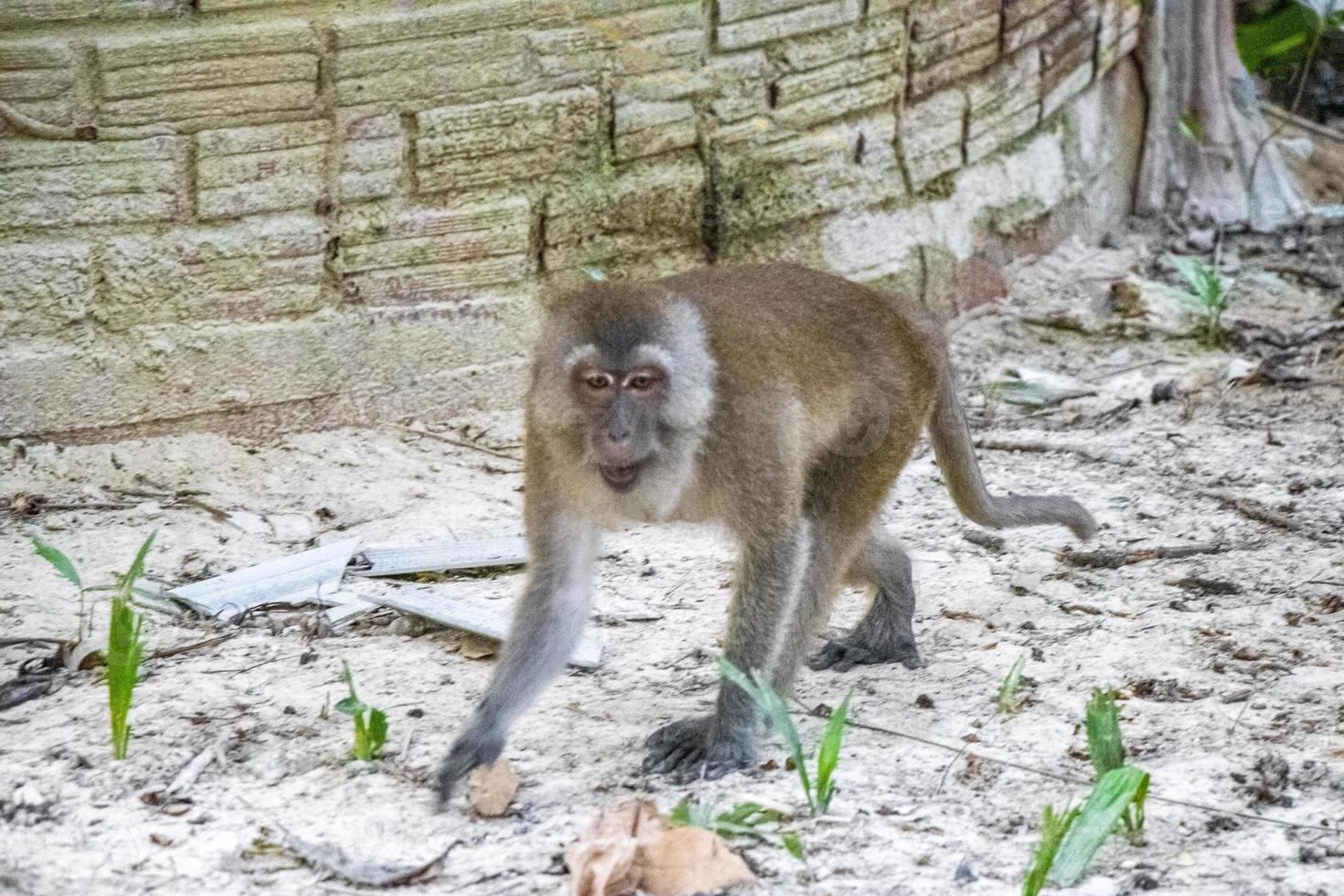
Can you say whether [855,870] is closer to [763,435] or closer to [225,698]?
[763,435]

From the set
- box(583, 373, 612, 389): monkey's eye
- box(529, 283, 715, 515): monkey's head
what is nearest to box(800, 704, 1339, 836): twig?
box(529, 283, 715, 515): monkey's head

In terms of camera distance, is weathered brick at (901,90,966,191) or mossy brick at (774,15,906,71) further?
weathered brick at (901,90,966,191)

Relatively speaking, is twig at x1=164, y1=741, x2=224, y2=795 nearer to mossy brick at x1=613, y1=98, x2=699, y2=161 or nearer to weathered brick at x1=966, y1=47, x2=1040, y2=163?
mossy brick at x1=613, y1=98, x2=699, y2=161

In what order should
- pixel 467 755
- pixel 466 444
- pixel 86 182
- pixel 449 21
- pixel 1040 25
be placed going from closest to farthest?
1. pixel 467 755
2. pixel 86 182
3. pixel 449 21
4. pixel 466 444
5. pixel 1040 25

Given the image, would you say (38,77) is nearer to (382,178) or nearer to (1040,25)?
(382,178)

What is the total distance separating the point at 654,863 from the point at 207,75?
11.8ft

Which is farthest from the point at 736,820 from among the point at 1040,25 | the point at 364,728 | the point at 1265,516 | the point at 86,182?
the point at 1040,25

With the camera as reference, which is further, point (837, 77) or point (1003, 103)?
point (1003, 103)

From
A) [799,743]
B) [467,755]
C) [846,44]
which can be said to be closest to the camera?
[799,743]

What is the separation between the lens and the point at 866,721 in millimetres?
4664

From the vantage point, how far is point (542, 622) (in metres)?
4.49

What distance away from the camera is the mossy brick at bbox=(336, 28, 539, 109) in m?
6.23

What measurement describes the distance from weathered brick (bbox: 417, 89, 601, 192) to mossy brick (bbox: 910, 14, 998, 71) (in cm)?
182

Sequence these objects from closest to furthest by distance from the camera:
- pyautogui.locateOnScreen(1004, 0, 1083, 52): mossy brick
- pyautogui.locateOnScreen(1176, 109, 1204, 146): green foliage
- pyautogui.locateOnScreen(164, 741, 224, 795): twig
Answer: pyautogui.locateOnScreen(164, 741, 224, 795): twig, pyautogui.locateOnScreen(1004, 0, 1083, 52): mossy brick, pyautogui.locateOnScreen(1176, 109, 1204, 146): green foliage
